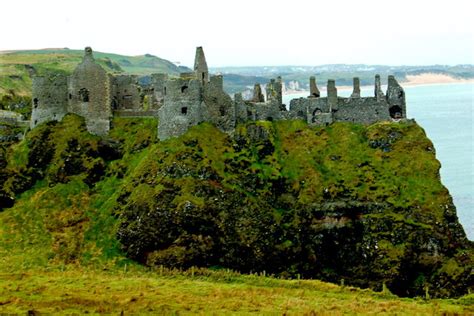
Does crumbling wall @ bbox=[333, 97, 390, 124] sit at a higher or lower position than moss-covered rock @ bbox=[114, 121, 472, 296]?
higher

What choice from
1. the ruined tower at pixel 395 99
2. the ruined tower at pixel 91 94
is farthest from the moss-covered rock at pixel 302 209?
the ruined tower at pixel 91 94

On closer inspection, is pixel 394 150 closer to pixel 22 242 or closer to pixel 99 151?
pixel 99 151

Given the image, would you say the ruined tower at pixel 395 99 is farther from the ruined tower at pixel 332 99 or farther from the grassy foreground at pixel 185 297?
the grassy foreground at pixel 185 297

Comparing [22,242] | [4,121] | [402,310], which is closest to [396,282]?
[402,310]

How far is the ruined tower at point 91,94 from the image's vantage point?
79688mm

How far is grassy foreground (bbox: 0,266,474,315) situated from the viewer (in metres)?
40.0

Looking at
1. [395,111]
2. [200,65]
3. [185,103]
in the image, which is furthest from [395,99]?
[185,103]

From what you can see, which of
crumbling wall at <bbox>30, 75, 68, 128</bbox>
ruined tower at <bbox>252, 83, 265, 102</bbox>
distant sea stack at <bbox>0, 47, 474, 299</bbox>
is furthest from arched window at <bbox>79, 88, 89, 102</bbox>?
ruined tower at <bbox>252, 83, 265, 102</bbox>

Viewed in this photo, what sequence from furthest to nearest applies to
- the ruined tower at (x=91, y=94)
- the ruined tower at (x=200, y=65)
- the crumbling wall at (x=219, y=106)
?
the ruined tower at (x=200, y=65) → the ruined tower at (x=91, y=94) → the crumbling wall at (x=219, y=106)

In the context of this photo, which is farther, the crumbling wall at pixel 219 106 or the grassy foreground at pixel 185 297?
the crumbling wall at pixel 219 106

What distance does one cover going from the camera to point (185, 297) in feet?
144

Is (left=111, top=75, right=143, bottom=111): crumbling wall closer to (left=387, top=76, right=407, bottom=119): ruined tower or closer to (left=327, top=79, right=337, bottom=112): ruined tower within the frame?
(left=327, top=79, right=337, bottom=112): ruined tower

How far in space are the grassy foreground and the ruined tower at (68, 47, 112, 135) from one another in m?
28.1

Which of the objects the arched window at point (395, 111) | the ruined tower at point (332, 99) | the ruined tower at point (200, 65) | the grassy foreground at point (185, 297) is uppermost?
the ruined tower at point (200, 65)
